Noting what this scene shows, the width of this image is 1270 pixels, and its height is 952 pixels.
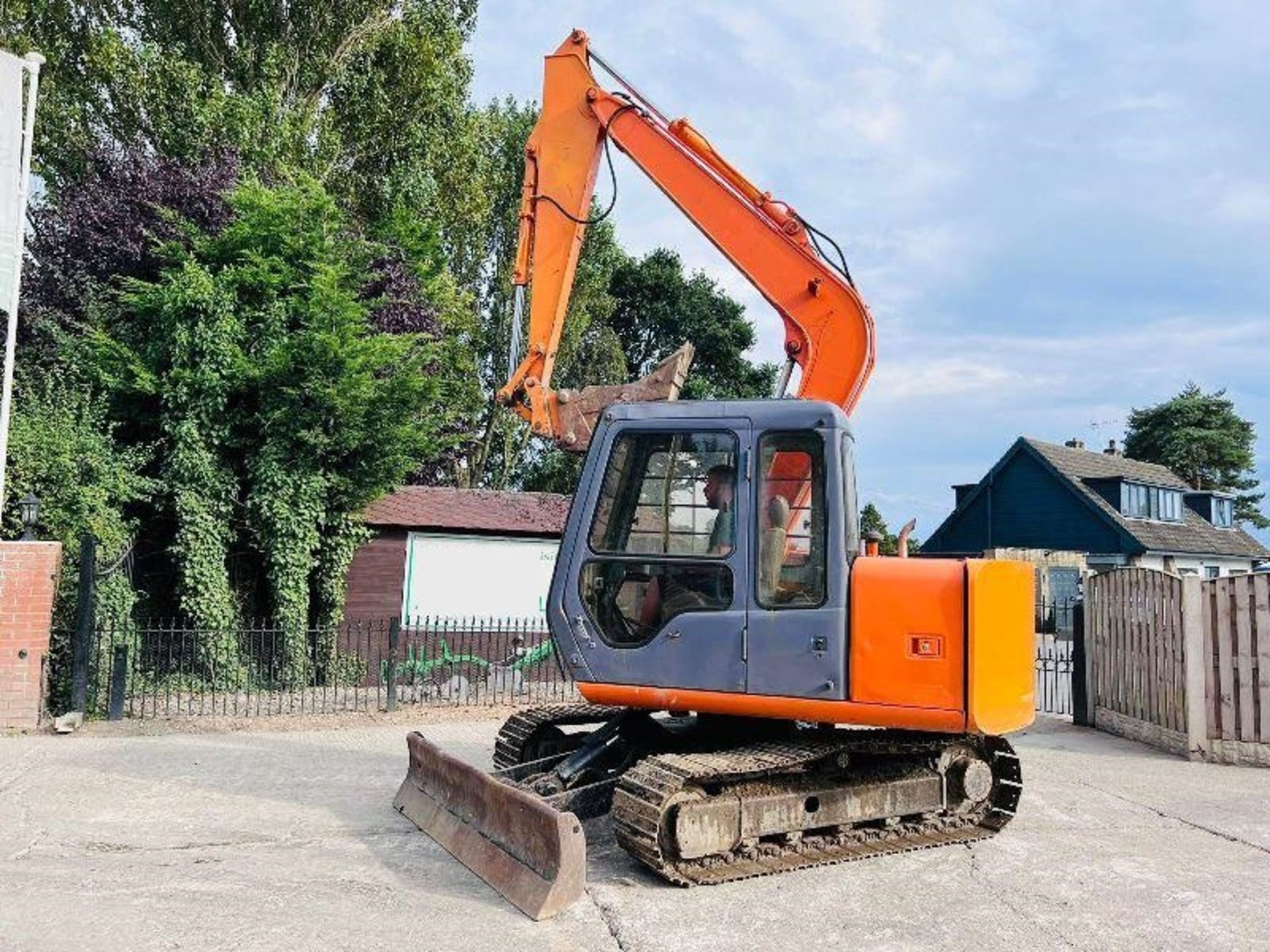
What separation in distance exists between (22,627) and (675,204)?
7804 millimetres

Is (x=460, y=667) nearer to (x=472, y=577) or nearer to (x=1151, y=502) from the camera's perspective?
(x=472, y=577)

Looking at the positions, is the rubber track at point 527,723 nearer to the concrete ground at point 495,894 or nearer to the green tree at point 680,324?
the concrete ground at point 495,894

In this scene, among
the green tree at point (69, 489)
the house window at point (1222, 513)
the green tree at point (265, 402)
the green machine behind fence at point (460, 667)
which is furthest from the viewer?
the house window at point (1222, 513)

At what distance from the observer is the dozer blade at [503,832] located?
4957 millimetres

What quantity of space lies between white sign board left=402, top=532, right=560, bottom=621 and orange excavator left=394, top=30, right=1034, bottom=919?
8697mm

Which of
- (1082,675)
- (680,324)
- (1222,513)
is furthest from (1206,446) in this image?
(1082,675)

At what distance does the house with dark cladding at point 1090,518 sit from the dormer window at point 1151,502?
0.05 metres

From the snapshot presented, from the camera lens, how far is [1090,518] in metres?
33.6

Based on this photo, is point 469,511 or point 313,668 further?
point 469,511

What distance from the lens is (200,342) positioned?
13406mm

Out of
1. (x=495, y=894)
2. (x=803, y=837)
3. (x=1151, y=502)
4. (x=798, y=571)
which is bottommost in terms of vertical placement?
(x=495, y=894)

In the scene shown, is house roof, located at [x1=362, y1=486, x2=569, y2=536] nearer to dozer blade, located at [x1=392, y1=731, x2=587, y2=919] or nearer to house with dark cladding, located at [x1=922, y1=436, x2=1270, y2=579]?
dozer blade, located at [x1=392, y1=731, x2=587, y2=919]

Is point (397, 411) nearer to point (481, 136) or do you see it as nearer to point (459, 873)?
point (459, 873)

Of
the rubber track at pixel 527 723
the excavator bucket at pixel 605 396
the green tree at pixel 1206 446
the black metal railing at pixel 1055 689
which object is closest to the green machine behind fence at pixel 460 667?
the rubber track at pixel 527 723
